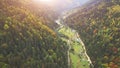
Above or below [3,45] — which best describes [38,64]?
below

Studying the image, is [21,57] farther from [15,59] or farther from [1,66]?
[1,66]

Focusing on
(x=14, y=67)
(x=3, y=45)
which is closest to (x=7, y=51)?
(x=3, y=45)

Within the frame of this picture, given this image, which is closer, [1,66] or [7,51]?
[1,66]

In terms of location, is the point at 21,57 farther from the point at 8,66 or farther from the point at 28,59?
the point at 8,66

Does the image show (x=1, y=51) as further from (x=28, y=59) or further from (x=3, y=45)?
(x=28, y=59)

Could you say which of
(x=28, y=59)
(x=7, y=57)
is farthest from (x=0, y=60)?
(x=28, y=59)

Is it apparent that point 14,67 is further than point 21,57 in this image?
No

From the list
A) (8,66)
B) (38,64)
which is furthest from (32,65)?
(8,66)
